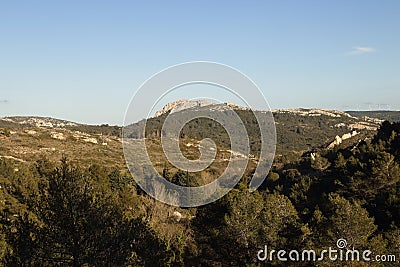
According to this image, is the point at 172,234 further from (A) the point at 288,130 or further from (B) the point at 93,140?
(A) the point at 288,130

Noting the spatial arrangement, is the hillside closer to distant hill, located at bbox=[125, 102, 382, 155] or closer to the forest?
distant hill, located at bbox=[125, 102, 382, 155]

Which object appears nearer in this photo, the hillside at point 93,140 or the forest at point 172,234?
the forest at point 172,234

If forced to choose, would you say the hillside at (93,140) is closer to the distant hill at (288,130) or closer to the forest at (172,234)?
the distant hill at (288,130)

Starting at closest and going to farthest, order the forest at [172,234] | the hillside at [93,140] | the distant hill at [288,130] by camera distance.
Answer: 1. the forest at [172,234]
2. the hillside at [93,140]
3. the distant hill at [288,130]

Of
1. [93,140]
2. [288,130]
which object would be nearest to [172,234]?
[93,140]

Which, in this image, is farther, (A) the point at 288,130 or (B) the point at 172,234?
(A) the point at 288,130

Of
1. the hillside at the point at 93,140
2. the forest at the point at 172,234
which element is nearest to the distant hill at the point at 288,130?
the hillside at the point at 93,140

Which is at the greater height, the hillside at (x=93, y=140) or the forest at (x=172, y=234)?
the hillside at (x=93, y=140)

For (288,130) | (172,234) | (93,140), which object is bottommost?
(172,234)

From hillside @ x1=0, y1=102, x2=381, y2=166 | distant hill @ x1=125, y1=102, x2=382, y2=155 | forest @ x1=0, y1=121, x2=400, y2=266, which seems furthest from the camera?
distant hill @ x1=125, y1=102, x2=382, y2=155

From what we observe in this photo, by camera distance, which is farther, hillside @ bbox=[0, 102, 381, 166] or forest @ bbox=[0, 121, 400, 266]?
hillside @ bbox=[0, 102, 381, 166]

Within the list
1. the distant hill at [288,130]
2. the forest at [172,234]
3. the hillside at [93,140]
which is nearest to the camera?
the forest at [172,234]

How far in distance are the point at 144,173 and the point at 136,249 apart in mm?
46189

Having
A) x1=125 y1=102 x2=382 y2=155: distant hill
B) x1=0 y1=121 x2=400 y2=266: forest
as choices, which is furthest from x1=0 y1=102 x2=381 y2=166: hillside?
x1=0 y1=121 x2=400 y2=266: forest
